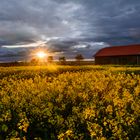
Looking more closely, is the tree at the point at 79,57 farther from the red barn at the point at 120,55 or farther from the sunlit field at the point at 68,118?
the sunlit field at the point at 68,118

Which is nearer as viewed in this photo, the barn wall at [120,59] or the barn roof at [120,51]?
the barn wall at [120,59]

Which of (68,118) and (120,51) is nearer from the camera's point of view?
(68,118)

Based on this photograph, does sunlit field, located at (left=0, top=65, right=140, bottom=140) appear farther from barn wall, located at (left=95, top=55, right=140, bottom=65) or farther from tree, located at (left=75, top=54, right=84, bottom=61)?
tree, located at (left=75, top=54, right=84, bottom=61)

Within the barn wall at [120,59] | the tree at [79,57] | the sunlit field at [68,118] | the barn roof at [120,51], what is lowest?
the sunlit field at [68,118]

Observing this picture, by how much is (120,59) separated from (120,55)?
1.08 m

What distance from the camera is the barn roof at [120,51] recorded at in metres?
69.8

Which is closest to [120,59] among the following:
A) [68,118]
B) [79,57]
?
[79,57]

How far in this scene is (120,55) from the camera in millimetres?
71438

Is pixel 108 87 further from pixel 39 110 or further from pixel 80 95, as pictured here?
pixel 39 110

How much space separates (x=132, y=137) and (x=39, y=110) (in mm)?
3011

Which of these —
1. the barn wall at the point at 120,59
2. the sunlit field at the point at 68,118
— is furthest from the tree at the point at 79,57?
the sunlit field at the point at 68,118

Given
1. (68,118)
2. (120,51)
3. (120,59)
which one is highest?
(120,51)

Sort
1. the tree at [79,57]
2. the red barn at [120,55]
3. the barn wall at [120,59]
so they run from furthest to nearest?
the tree at [79,57] < the red barn at [120,55] < the barn wall at [120,59]

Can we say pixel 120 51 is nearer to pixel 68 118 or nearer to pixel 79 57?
pixel 79 57
